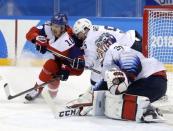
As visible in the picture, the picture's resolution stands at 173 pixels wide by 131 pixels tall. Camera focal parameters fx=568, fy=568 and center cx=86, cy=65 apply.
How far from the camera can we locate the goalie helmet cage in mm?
4406

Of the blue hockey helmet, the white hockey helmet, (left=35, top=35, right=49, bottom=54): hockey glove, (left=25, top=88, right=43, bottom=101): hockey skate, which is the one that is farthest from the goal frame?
(left=25, top=88, right=43, bottom=101): hockey skate

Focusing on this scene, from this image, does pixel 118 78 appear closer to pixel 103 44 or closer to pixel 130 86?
pixel 130 86

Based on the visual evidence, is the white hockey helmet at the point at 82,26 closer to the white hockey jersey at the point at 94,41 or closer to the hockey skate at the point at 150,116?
the white hockey jersey at the point at 94,41

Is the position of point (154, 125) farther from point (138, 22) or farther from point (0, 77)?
point (138, 22)

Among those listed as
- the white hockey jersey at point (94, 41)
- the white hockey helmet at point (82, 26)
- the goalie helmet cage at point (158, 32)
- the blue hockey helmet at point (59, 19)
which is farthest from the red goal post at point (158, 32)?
the blue hockey helmet at point (59, 19)

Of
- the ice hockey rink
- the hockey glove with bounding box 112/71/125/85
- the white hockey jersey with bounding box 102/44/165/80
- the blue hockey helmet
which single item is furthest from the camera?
the blue hockey helmet

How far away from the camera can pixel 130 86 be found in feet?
12.2

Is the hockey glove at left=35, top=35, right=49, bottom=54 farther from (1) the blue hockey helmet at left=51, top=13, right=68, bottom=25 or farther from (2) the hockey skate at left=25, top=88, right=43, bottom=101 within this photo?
(2) the hockey skate at left=25, top=88, right=43, bottom=101

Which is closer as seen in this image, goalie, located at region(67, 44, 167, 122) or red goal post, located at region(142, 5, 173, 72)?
goalie, located at region(67, 44, 167, 122)

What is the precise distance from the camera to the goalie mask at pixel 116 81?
138 inches

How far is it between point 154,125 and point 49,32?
1.55 m

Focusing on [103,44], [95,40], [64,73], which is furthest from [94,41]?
[64,73]

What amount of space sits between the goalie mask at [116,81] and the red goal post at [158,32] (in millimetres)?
924

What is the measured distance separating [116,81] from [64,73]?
1.10m
